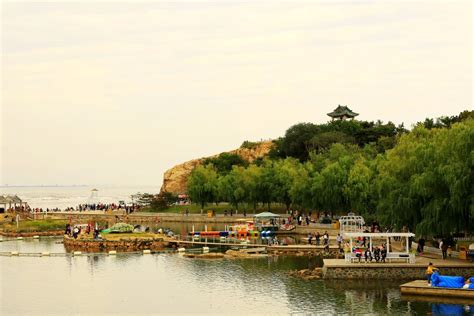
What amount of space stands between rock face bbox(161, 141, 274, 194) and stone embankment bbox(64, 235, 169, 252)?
81878 millimetres

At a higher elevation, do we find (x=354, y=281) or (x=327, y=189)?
(x=327, y=189)

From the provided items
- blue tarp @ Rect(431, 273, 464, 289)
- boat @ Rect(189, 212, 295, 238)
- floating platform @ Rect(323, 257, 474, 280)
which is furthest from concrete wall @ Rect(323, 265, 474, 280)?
boat @ Rect(189, 212, 295, 238)

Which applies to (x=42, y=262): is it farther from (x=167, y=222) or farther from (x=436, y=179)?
(x=167, y=222)

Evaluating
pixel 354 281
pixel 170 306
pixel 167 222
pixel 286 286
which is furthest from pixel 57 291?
pixel 167 222

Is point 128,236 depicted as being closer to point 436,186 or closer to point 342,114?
point 436,186

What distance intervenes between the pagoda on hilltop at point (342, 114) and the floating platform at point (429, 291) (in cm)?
11613

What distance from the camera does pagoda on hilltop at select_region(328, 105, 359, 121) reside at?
159 metres

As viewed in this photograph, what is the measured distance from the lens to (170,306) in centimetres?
4325

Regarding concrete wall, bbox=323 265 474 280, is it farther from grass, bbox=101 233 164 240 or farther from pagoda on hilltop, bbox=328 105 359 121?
pagoda on hilltop, bbox=328 105 359 121

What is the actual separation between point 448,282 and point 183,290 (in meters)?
16.2

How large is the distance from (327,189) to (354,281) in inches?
1343

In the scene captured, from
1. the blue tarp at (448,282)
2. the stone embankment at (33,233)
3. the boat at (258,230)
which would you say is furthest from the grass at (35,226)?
the blue tarp at (448,282)

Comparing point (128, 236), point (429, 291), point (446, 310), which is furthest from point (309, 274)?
point (128, 236)

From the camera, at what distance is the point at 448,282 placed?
A: 42.2m
